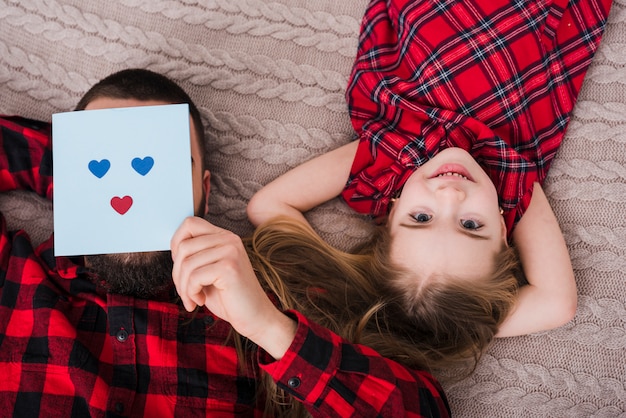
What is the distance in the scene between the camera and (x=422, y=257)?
3.47 feet

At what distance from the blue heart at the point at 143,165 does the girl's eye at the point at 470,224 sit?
608mm

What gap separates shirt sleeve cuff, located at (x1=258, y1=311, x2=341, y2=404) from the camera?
88cm

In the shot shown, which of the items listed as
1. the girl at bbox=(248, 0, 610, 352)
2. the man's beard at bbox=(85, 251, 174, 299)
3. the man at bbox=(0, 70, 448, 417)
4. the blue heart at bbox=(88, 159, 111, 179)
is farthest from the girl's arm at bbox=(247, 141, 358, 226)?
the blue heart at bbox=(88, 159, 111, 179)

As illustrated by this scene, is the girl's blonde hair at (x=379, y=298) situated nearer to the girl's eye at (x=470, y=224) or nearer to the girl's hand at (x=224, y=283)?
the girl's eye at (x=470, y=224)

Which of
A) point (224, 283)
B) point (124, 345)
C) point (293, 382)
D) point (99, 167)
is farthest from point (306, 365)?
point (99, 167)

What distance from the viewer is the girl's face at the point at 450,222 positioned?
104 cm

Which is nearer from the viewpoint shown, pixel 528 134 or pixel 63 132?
pixel 63 132


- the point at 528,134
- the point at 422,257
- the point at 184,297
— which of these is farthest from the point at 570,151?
the point at 184,297

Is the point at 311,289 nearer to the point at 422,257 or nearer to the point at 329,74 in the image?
the point at 422,257

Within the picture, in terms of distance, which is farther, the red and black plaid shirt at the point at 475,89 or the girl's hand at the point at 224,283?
the red and black plaid shirt at the point at 475,89

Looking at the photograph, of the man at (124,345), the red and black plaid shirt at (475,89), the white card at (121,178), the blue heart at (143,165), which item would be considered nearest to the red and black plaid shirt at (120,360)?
the man at (124,345)

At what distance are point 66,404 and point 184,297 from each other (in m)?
0.41

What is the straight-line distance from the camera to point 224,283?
0.81 meters

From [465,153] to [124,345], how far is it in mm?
800
